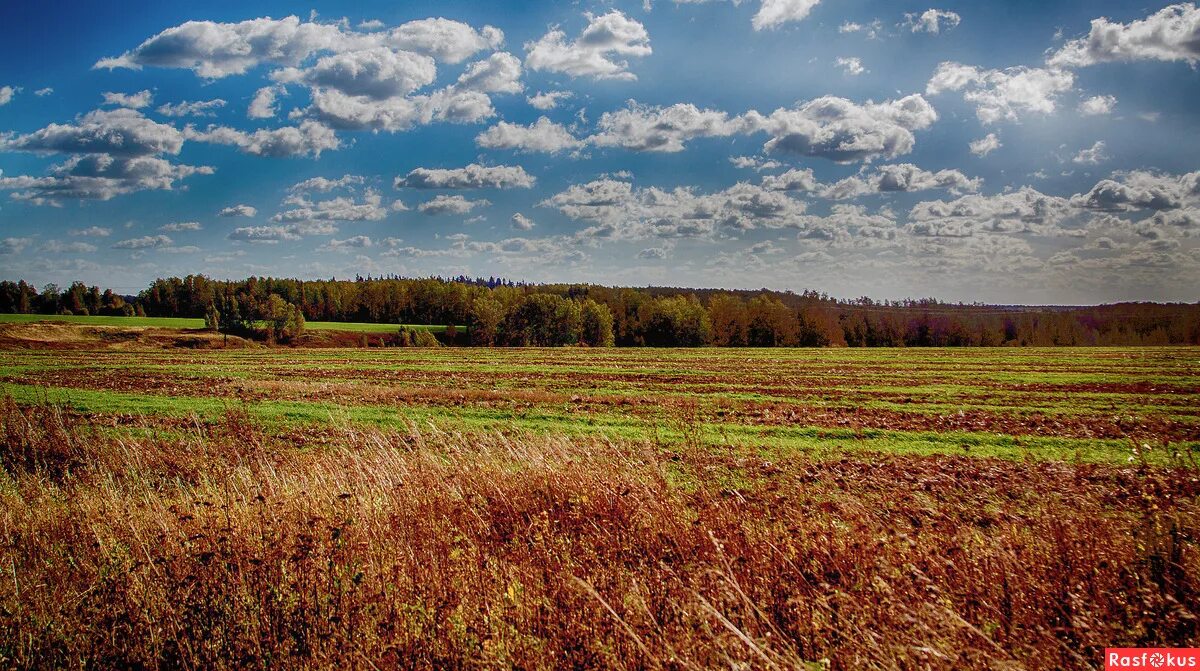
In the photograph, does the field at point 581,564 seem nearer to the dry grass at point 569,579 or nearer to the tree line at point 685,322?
the dry grass at point 569,579

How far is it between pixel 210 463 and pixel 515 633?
406 inches

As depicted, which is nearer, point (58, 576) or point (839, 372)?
point (58, 576)

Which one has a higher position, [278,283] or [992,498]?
[278,283]

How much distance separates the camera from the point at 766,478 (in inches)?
468

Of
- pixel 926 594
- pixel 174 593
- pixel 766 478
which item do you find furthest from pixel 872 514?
pixel 174 593

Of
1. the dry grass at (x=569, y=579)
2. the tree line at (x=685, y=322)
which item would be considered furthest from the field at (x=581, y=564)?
the tree line at (x=685, y=322)

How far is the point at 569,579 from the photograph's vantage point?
542 cm

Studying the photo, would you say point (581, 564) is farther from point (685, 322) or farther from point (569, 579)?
point (685, 322)

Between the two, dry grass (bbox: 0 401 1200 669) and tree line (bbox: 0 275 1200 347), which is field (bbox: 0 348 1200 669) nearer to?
dry grass (bbox: 0 401 1200 669)

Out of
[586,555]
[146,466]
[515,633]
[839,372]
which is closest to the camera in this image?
[515,633]

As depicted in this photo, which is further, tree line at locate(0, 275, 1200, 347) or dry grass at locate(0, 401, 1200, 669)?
tree line at locate(0, 275, 1200, 347)

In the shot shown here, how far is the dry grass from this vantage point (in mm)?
4395

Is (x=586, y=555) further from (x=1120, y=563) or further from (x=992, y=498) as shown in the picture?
(x=992, y=498)

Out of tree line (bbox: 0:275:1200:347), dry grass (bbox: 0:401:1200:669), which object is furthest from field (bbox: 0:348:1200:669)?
tree line (bbox: 0:275:1200:347)
